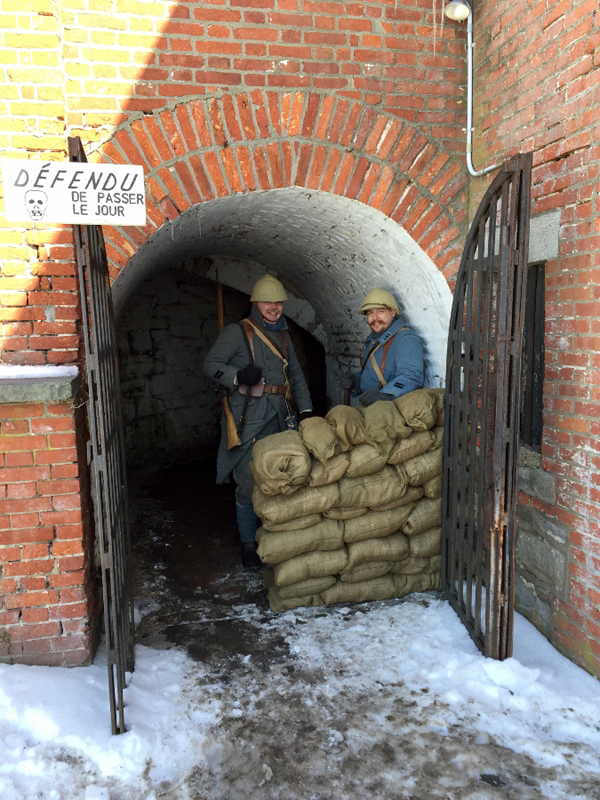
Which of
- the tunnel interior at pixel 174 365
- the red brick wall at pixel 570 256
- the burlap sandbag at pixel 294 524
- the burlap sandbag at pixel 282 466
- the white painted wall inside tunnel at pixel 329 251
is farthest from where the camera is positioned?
the tunnel interior at pixel 174 365

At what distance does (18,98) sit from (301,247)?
2783 mm

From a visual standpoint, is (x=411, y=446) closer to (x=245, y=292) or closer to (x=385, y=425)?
(x=385, y=425)

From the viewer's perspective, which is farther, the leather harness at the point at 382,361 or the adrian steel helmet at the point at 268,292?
the adrian steel helmet at the point at 268,292

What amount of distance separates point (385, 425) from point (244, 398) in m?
1.19

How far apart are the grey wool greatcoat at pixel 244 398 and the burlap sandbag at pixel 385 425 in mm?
1012

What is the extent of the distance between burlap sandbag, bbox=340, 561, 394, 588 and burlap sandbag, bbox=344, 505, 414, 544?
0.17 m

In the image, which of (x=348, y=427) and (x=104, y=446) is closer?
(x=104, y=446)

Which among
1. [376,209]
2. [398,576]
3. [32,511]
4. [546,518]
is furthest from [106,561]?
[376,209]

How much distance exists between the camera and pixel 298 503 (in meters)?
3.39

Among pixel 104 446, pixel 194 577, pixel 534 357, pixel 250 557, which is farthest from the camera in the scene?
pixel 250 557

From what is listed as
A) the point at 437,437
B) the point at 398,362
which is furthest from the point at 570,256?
the point at 398,362

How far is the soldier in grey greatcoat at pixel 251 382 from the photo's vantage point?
4195 millimetres

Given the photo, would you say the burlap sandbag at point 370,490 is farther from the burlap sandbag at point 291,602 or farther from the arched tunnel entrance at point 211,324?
the arched tunnel entrance at point 211,324

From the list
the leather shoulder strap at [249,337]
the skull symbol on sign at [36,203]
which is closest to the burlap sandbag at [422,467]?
the leather shoulder strap at [249,337]
